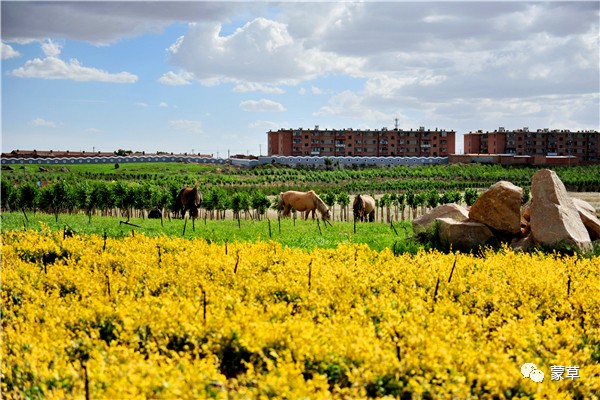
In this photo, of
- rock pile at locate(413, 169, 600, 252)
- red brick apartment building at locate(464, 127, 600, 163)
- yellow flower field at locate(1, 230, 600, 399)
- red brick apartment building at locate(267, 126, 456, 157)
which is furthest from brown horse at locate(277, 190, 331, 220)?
red brick apartment building at locate(464, 127, 600, 163)

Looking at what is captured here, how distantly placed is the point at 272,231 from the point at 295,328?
20040 mm

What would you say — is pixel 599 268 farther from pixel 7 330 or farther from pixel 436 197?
pixel 436 197

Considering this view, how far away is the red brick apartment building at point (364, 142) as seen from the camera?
14875 centimetres

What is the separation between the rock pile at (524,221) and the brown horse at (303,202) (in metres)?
17.0

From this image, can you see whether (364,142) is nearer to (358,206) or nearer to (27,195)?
(27,195)

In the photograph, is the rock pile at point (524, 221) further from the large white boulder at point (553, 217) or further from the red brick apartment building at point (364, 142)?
the red brick apartment building at point (364, 142)

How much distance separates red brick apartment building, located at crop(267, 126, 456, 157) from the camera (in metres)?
149

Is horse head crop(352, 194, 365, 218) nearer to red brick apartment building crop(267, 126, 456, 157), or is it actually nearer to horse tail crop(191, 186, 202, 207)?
horse tail crop(191, 186, 202, 207)

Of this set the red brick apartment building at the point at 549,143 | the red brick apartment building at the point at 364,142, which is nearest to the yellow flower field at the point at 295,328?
the red brick apartment building at the point at 364,142

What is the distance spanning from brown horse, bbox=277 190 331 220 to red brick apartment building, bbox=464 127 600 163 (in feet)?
380

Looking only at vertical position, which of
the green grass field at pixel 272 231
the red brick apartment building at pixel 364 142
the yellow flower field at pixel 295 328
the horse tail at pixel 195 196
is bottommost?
the green grass field at pixel 272 231

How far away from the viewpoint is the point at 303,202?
4650cm

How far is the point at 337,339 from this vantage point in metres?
10.4

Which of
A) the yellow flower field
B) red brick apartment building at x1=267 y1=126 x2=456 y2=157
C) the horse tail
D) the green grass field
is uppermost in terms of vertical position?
red brick apartment building at x1=267 y1=126 x2=456 y2=157
